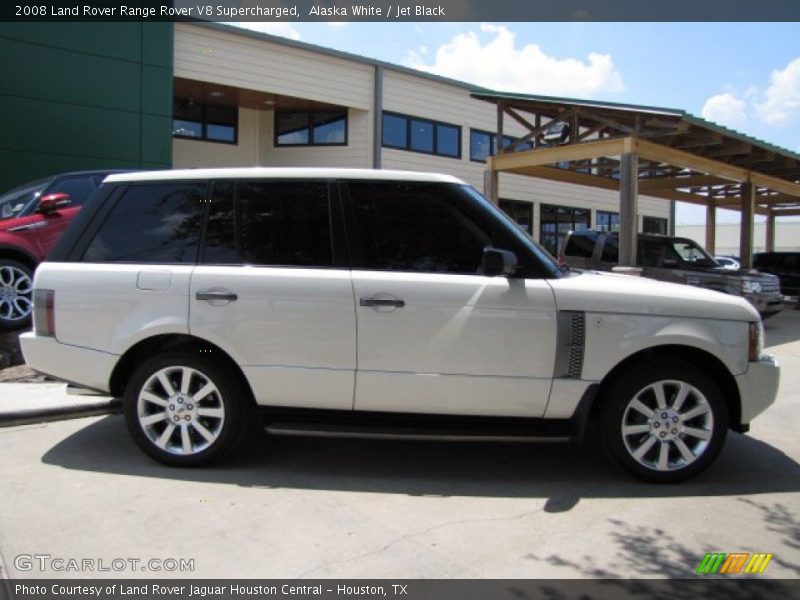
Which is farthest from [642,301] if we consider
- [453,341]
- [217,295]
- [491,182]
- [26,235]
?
[491,182]

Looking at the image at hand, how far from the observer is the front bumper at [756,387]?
165 inches

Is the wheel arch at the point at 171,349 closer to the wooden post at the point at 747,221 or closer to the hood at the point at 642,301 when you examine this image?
the hood at the point at 642,301

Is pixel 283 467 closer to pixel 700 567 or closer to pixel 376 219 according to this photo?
pixel 376 219

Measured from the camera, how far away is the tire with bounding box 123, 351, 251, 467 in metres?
4.29

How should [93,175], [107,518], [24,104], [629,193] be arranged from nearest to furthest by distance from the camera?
[107,518] → [93,175] → [629,193] → [24,104]

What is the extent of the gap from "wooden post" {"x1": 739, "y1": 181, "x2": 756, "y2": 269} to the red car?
50.2ft

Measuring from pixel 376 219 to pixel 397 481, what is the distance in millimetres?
1736

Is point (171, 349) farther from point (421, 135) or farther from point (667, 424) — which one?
point (421, 135)

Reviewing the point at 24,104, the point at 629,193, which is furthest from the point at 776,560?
the point at 24,104

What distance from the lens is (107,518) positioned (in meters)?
3.64

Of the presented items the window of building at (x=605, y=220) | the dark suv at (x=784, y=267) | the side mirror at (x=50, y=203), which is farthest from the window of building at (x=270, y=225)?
the window of building at (x=605, y=220)

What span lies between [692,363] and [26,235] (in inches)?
269

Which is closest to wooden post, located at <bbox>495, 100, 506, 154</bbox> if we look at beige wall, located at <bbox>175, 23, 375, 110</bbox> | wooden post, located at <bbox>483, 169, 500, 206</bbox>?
wooden post, located at <bbox>483, 169, 500, 206</bbox>

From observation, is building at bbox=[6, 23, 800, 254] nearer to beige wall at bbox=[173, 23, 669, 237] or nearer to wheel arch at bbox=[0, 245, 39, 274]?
beige wall at bbox=[173, 23, 669, 237]
